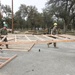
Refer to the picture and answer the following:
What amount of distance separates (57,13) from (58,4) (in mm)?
2400

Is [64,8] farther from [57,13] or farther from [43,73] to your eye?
[43,73]

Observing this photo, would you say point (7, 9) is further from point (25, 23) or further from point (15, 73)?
point (15, 73)

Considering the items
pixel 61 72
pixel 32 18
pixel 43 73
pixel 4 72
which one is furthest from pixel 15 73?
pixel 32 18

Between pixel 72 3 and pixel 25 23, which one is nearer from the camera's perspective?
pixel 72 3

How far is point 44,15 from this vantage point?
63.3m

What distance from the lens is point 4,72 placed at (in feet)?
23.1

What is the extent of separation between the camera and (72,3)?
176ft

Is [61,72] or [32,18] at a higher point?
[32,18]

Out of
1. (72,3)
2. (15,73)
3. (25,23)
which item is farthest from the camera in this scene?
(25,23)

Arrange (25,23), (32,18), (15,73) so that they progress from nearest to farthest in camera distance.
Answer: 1. (15,73)
2. (32,18)
3. (25,23)

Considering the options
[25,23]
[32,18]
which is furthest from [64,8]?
[25,23]

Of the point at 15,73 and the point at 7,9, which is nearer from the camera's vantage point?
the point at 15,73

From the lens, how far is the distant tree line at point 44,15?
178 feet

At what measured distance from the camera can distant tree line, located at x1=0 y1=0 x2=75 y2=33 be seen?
178ft
